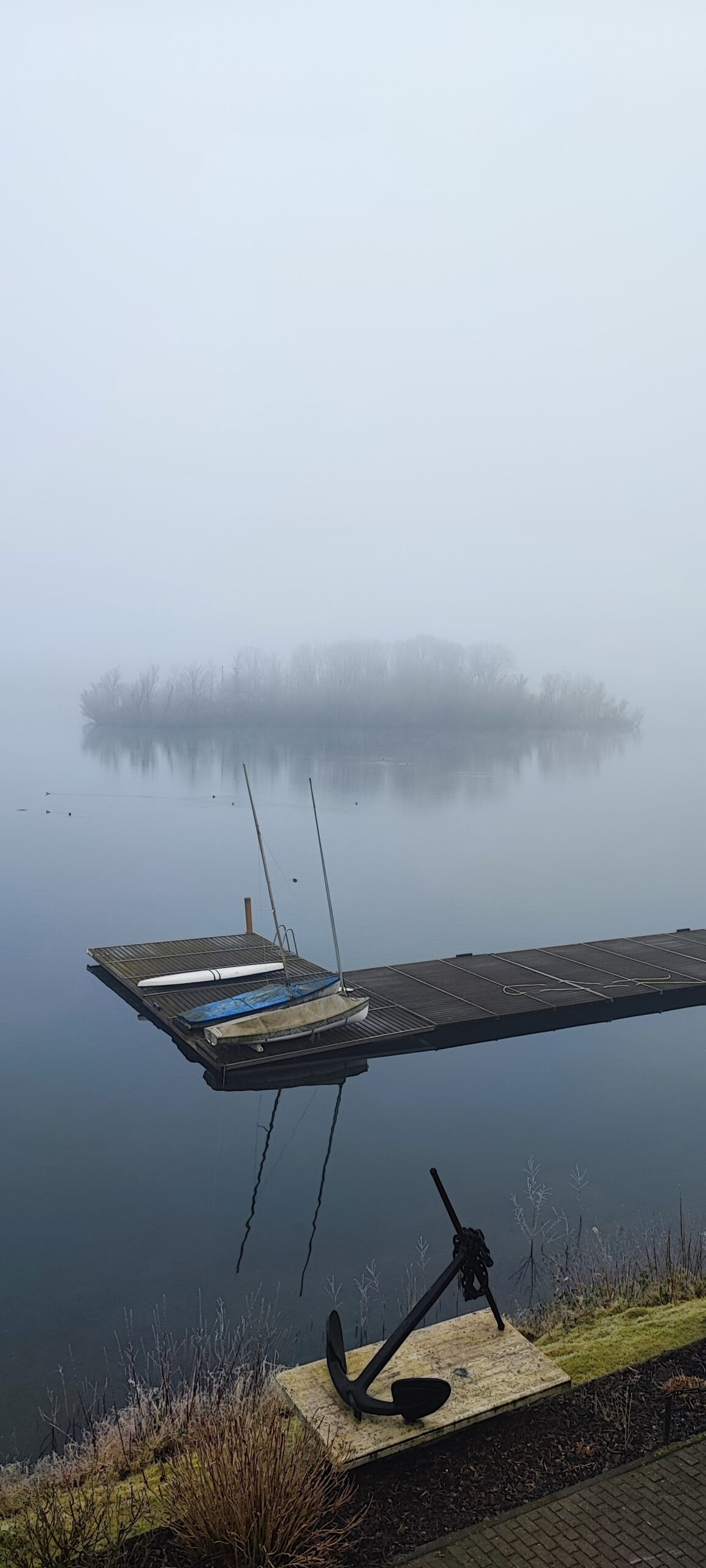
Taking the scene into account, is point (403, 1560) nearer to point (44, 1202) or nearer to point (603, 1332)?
point (603, 1332)

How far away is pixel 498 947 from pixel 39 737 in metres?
141

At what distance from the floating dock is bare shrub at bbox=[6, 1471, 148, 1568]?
45.9 feet

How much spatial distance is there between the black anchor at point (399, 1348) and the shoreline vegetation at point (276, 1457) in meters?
0.38

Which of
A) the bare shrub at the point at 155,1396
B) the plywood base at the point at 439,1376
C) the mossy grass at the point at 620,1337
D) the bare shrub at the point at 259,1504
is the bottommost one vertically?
the bare shrub at the point at 155,1396

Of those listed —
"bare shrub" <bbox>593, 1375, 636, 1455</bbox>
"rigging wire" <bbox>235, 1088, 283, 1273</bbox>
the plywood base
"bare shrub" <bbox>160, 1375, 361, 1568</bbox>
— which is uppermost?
"bare shrub" <bbox>160, 1375, 361, 1568</bbox>

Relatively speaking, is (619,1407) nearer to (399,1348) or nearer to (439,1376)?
(439,1376)

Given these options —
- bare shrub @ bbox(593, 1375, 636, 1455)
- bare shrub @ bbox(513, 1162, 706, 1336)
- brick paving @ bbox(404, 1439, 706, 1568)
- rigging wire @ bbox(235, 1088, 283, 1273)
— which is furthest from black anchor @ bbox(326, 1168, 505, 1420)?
rigging wire @ bbox(235, 1088, 283, 1273)

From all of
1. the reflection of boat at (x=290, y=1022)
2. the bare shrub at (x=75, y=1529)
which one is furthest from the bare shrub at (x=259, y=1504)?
the reflection of boat at (x=290, y=1022)

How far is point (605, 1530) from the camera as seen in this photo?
6.71 metres

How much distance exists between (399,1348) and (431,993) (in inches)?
729

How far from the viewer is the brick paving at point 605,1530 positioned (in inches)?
253

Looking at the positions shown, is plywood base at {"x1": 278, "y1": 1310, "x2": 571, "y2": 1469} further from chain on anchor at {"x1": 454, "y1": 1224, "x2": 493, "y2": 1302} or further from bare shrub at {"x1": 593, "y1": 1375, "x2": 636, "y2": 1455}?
chain on anchor at {"x1": 454, "y1": 1224, "x2": 493, "y2": 1302}

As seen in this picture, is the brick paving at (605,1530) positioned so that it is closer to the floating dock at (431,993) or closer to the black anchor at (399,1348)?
the black anchor at (399,1348)

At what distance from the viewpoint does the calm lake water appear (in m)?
14.3
